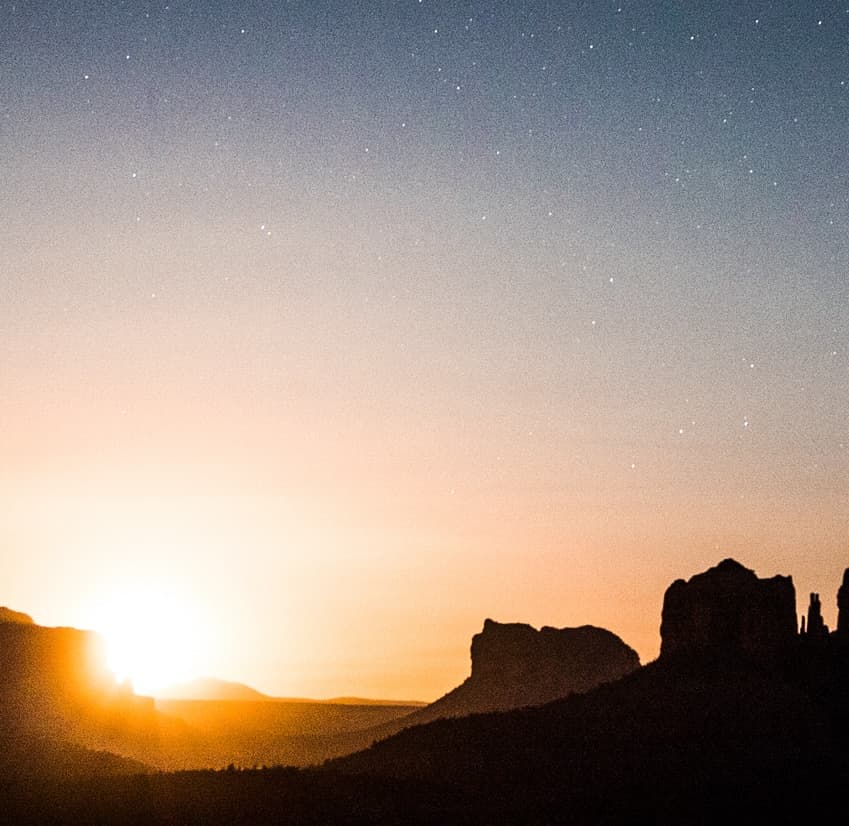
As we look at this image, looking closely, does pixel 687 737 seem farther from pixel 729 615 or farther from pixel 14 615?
pixel 14 615

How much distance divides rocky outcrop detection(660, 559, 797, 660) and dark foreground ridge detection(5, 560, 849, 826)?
138 mm

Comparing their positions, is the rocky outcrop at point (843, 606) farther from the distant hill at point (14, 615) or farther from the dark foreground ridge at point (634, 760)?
the distant hill at point (14, 615)

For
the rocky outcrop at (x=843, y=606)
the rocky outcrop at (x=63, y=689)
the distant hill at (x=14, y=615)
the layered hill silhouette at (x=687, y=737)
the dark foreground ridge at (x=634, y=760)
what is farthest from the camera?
the distant hill at (x=14, y=615)

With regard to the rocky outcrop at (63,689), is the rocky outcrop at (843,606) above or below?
above

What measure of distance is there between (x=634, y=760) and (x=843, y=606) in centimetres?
3176

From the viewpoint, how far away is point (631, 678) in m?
106

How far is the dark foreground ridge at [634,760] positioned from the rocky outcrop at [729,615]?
0.14 meters

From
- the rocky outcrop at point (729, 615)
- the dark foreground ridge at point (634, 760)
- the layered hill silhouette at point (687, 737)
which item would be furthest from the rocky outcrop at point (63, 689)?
the rocky outcrop at point (729, 615)

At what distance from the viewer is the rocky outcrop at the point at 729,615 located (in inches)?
3979

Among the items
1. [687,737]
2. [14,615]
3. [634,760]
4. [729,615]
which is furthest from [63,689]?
[634,760]

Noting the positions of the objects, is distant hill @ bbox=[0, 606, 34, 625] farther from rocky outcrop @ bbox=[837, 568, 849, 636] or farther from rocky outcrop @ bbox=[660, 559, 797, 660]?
rocky outcrop @ bbox=[837, 568, 849, 636]

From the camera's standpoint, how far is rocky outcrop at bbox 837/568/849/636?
97812 millimetres

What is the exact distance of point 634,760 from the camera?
248ft

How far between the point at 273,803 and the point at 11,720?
9264cm
